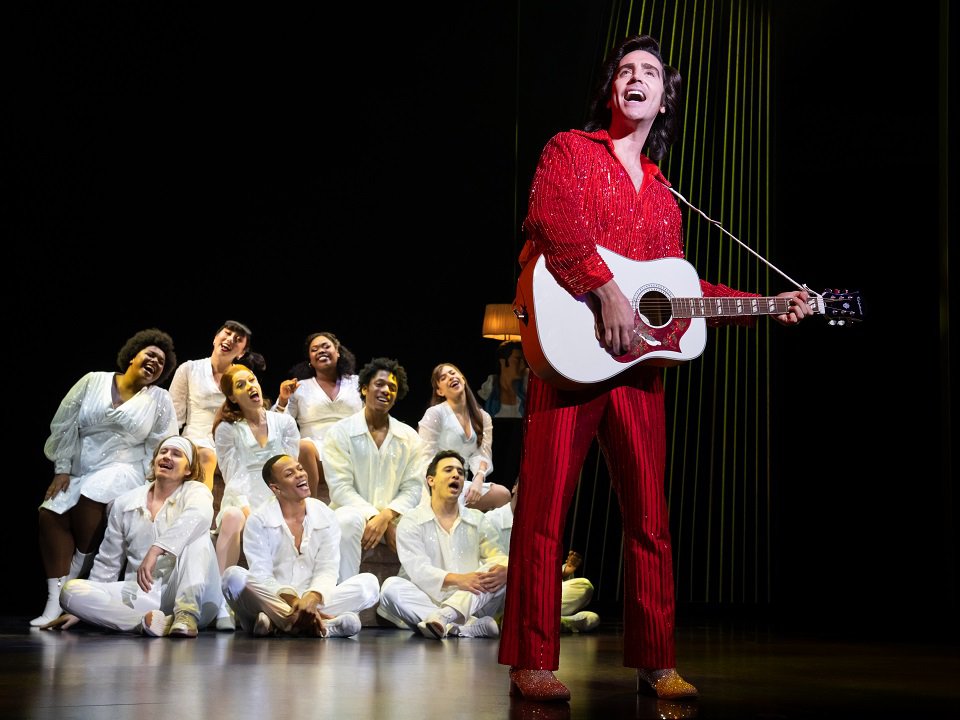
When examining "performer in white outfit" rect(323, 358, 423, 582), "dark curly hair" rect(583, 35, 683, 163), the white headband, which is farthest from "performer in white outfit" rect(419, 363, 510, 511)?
"dark curly hair" rect(583, 35, 683, 163)

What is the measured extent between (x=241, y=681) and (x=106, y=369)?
12.1 ft

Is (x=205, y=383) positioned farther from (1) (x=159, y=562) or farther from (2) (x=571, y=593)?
(2) (x=571, y=593)

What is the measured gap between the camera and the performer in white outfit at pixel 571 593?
14.3 feet

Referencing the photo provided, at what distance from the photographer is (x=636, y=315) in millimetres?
2115

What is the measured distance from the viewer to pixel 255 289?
246 inches

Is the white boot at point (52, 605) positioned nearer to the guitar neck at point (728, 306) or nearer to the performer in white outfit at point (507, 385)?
the performer in white outfit at point (507, 385)

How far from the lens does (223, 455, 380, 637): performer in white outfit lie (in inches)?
158

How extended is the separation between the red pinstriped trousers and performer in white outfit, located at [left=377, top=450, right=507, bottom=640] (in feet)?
6.52

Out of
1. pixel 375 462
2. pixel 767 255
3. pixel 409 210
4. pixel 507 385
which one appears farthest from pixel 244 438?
pixel 767 255

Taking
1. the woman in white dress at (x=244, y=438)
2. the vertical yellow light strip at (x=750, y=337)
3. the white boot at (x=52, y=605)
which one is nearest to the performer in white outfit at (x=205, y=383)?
the woman in white dress at (x=244, y=438)

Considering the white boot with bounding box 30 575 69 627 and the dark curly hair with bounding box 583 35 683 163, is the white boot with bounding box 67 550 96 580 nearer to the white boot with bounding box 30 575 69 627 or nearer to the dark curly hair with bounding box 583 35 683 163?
the white boot with bounding box 30 575 69 627

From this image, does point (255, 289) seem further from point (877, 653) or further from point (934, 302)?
point (877, 653)

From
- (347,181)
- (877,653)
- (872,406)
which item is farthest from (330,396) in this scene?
(877,653)

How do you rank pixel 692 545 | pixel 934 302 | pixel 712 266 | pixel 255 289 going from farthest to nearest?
pixel 255 289
pixel 692 545
pixel 712 266
pixel 934 302
